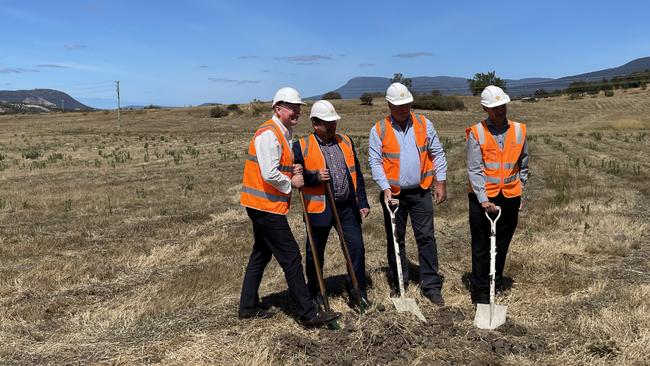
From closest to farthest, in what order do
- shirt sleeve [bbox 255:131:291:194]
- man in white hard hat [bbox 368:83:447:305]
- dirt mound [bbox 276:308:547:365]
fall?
dirt mound [bbox 276:308:547:365], shirt sleeve [bbox 255:131:291:194], man in white hard hat [bbox 368:83:447:305]

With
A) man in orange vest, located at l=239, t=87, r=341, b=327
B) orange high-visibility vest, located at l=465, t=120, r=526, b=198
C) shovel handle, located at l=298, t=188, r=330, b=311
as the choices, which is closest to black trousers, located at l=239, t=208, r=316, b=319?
man in orange vest, located at l=239, t=87, r=341, b=327

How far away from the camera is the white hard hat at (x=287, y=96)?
4.45 meters

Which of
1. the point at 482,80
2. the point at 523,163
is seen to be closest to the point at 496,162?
the point at 523,163

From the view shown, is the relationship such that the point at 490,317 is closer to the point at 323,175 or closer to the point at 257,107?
the point at 323,175

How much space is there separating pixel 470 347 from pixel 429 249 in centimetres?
146

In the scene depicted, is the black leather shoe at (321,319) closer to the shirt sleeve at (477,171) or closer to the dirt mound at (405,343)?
the dirt mound at (405,343)

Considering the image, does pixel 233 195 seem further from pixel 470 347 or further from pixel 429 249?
pixel 470 347

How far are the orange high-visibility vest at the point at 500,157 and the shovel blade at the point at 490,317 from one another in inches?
42.1

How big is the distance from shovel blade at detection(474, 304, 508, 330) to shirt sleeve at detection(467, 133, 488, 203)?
998mm

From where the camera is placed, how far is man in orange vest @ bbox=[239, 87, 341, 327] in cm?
433

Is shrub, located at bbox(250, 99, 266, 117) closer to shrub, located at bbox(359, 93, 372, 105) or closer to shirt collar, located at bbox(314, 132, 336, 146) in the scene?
shrub, located at bbox(359, 93, 372, 105)

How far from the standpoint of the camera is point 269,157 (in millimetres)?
4305

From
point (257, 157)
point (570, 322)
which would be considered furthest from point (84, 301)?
point (570, 322)

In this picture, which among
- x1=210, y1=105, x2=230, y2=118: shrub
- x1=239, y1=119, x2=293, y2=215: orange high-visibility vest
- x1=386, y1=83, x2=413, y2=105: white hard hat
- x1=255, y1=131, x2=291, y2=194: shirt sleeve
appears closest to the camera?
x1=255, y1=131, x2=291, y2=194: shirt sleeve
